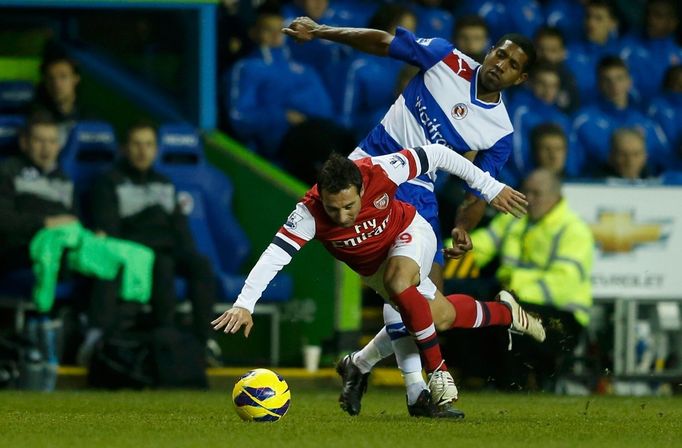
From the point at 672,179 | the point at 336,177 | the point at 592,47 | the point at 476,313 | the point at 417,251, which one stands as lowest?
the point at 476,313

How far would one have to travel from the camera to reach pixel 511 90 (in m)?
14.8

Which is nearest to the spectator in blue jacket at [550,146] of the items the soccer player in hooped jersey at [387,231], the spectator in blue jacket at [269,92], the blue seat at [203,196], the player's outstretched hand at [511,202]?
the spectator in blue jacket at [269,92]

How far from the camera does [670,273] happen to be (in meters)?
13.2

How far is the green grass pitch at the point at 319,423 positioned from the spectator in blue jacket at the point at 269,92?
3247 millimetres

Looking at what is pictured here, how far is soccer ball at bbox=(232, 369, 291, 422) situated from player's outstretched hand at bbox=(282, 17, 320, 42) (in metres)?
1.86

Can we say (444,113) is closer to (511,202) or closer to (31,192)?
(511,202)

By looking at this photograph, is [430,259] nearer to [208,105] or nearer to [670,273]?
[670,273]

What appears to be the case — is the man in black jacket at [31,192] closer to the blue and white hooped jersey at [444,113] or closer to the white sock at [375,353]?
the white sock at [375,353]

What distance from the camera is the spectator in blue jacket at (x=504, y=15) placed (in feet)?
52.2

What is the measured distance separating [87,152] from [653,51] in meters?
6.10

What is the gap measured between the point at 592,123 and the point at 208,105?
3.36 meters

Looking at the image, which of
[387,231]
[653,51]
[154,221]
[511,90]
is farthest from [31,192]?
[653,51]

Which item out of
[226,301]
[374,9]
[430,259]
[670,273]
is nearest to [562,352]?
[670,273]

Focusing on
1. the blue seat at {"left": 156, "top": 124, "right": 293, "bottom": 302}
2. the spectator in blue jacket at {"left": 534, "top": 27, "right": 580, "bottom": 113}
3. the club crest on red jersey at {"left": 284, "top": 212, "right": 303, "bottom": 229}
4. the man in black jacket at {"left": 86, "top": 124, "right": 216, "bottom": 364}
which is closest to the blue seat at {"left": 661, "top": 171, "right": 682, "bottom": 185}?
the spectator in blue jacket at {"left": 534, "top": 27, "right": 580, "bottom": 113}
